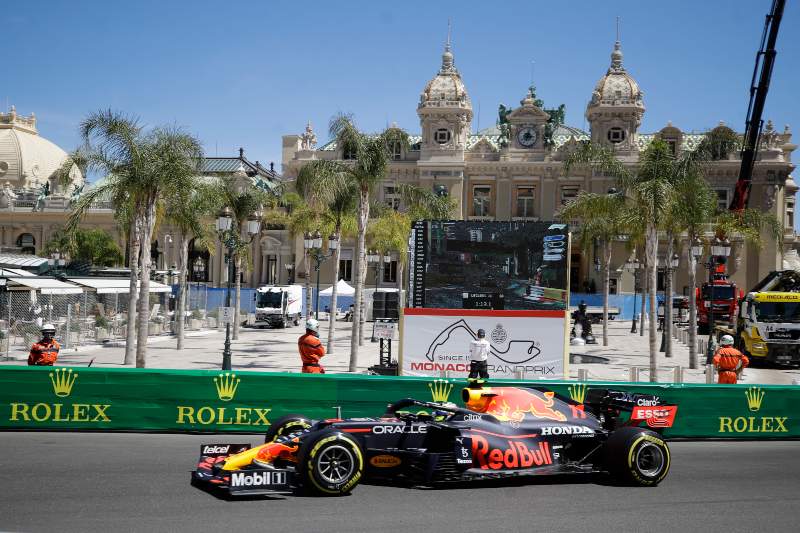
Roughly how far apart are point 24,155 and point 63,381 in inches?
4158

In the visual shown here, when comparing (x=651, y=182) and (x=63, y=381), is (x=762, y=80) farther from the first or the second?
(x=63, y=381)

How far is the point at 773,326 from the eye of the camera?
31.3m

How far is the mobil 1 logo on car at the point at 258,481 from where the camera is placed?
917cm

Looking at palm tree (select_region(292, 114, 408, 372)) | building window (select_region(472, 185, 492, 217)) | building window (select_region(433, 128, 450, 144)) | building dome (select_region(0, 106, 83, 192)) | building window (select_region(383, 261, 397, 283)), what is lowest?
building window (select_region(383, 261, 397, 283))

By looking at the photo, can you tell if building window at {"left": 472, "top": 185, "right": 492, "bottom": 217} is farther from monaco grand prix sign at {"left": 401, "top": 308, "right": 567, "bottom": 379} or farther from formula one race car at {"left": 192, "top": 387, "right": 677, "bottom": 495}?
formula one race car at {"left": 192, "top": 387, "right": 677, "bottom": 495}

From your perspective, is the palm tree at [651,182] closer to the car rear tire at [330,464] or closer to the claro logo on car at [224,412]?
the claro logo on car at [224,412]

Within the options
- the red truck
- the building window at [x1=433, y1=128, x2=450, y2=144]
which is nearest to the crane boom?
the red truck

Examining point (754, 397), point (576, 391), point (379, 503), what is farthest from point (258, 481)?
point (754, 397)

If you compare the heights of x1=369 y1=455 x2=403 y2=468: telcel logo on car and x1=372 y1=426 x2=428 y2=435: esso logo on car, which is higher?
x1=372 y1=426 x2=428 y2=435: esso logo on car

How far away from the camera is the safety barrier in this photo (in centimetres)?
1446

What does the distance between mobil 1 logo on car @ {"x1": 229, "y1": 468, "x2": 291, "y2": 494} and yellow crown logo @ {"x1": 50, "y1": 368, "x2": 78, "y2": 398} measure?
6.60 m

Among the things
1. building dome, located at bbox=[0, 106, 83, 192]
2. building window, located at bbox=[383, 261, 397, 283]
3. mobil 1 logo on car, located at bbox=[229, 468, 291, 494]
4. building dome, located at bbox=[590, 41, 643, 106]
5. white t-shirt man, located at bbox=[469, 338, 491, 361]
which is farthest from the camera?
building dome, located at bbox=[0, 106, 83, 192]

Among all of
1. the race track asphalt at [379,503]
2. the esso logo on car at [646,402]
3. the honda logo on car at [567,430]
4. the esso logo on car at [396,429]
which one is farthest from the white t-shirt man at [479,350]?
the esso logo on car at [396,429]

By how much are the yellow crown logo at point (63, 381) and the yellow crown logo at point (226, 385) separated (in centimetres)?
247
